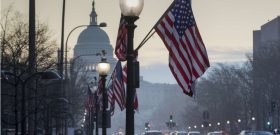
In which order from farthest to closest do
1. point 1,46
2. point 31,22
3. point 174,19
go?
1. point 1,46
2. point 31,22
3. point 174,19

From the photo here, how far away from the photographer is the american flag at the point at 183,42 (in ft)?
76.5

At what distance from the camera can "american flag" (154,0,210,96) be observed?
2333cm

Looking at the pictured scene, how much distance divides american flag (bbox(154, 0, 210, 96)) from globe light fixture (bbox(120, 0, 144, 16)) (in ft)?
7.38

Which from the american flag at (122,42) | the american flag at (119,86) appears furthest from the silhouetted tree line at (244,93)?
the american flag at (122,42)

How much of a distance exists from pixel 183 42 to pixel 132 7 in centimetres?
303

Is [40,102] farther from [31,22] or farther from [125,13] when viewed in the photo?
[125,13]

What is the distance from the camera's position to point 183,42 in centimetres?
2362

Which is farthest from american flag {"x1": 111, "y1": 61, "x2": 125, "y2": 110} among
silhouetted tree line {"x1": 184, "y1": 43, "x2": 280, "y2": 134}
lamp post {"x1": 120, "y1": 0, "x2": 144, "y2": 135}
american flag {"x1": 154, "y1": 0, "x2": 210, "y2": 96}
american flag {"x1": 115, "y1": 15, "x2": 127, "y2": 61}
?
silhouetted tree line {"x1": 184, "y1": 43, "x2": 280, "y2": 134}

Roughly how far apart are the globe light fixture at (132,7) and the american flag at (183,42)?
2251 mm

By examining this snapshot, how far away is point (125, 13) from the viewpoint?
21.0 m

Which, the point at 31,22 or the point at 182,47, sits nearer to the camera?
the point at 182,47

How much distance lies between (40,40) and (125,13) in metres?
38.6

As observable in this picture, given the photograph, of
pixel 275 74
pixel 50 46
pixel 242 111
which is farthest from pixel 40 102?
pixel 242 111

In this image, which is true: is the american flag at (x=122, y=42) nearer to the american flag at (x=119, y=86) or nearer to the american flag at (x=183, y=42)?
the american flag at (x=183, y=42)
